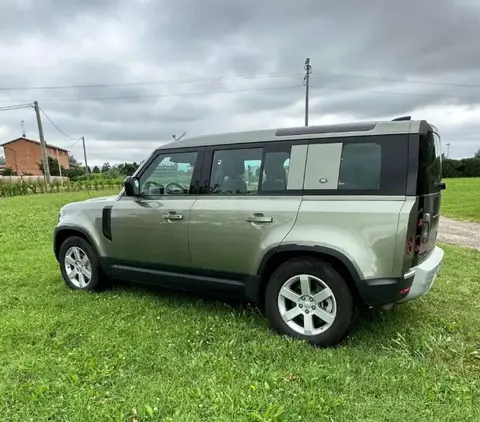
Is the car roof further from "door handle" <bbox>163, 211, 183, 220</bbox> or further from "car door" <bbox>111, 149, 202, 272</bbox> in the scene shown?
"door handle" <bbox>163, 211, 183, 220</bbox>

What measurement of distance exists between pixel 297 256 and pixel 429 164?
4.34 feet

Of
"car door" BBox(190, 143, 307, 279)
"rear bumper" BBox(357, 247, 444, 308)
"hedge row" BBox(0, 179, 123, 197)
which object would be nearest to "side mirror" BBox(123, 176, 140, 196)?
"car door" BBox(190, 143, 307, 279)

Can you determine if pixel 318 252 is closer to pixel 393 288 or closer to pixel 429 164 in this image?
pixel 393 288

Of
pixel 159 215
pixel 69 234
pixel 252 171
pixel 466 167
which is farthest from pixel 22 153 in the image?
pixel 252 171

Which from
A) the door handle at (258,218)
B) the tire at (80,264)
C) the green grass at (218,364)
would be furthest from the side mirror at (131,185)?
the door handle at (258,218)

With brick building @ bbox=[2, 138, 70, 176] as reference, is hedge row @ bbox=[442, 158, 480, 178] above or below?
below

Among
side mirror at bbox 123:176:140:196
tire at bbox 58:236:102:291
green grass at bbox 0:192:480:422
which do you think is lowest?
green grass at bbox 0:192:480:422

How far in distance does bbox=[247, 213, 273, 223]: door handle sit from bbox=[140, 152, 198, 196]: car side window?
868 mm

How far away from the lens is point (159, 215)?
163 inches

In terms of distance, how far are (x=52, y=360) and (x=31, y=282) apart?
2730 mm

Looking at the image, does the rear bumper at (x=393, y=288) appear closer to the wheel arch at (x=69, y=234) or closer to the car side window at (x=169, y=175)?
the car side window at (x=169, y=175)

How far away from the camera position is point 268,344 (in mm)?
3328

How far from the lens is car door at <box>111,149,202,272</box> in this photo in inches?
159

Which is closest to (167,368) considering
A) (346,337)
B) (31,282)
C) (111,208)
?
(346,337)
